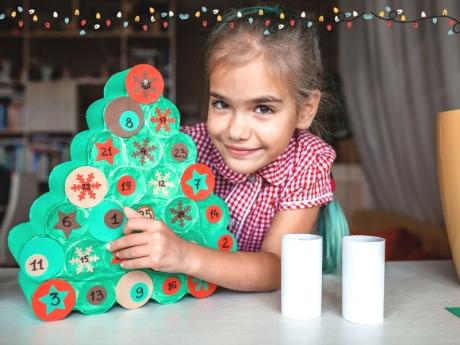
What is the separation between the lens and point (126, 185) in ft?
2.18

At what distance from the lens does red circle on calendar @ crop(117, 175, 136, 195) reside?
2.16 feet

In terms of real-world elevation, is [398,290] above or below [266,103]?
below

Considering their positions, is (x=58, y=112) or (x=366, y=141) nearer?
(x=366, y=141)

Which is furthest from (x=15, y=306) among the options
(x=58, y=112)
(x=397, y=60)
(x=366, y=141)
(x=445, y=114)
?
(x=58, y=112)

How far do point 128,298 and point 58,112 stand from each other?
3.37m

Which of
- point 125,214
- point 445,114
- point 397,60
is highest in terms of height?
point 397,60

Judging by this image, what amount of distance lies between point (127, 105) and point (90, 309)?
0.26 meters

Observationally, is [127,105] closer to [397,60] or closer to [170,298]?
[170,298]

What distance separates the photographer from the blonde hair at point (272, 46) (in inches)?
30.5

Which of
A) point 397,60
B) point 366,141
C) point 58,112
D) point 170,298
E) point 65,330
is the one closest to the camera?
point 65,330

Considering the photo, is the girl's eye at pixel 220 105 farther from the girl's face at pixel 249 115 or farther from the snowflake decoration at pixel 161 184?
the snowflake decoration at pixel 161 184

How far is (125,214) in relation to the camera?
0.66 m

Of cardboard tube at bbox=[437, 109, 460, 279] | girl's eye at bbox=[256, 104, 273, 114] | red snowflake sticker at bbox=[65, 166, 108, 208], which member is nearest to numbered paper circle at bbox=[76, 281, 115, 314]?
red snowflake sticker at bbox=[65, 166, 108, 208]

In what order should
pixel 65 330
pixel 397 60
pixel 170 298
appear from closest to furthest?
pixel 65 330 < pixel 170 298 < pixel 397 60
